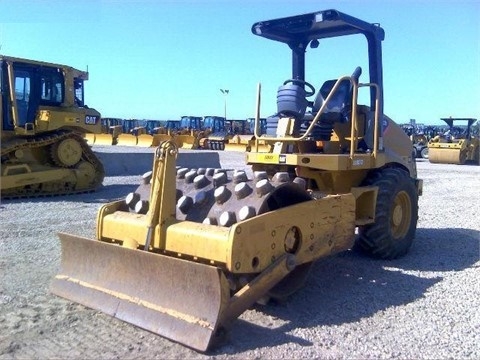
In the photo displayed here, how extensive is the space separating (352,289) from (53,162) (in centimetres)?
861

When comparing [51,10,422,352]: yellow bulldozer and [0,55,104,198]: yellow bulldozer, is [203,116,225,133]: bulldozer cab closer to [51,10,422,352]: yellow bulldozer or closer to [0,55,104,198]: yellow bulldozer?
[0,55,104,198]: yellow bulldozer

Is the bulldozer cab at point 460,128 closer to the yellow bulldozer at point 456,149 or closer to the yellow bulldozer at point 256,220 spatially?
the yellow bulldozer at point 456,149

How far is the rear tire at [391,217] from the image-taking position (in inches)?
230

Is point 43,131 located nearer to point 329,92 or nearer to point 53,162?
point 53,162

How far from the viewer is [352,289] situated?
16.4 feet

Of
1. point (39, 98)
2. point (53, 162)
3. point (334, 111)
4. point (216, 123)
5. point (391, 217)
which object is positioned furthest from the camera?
point (216, 123)

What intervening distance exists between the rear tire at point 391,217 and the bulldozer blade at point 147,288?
2701mm

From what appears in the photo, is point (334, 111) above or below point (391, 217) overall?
above

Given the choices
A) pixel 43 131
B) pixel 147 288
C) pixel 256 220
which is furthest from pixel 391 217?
pixel 43 131

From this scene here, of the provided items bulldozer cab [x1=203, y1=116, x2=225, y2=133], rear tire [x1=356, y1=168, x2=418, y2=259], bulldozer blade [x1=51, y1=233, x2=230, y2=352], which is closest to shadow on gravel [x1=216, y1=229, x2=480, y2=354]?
rear tire [x1=356, y1=168, x2=418, y2=259]

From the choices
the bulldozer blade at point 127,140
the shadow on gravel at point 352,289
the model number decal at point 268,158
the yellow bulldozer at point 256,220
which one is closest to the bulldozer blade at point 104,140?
the bulldozer blade at point 127,140

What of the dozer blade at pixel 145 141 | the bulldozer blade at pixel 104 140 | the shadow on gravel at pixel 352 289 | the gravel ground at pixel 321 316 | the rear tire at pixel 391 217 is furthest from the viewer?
the bulldozer blade at pixel 104 140

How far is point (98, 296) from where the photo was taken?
14.3 ft

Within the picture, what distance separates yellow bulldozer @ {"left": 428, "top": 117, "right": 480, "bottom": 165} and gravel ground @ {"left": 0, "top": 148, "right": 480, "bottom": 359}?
19.8 metres
